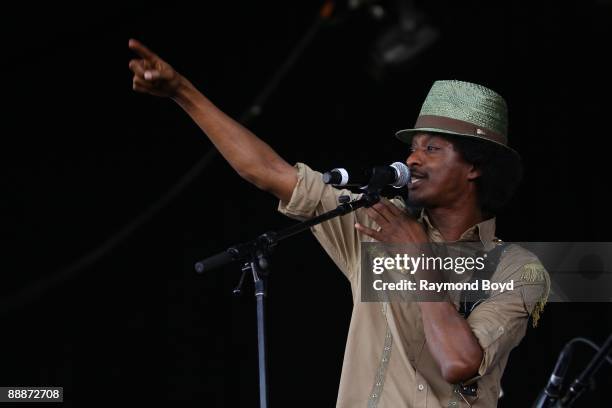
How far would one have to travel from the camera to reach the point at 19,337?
4582 millimetres

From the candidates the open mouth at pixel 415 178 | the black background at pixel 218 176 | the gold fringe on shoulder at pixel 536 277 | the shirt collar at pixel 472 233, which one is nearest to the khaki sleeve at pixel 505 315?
the gold fringe on shoulder at pixel 536 277

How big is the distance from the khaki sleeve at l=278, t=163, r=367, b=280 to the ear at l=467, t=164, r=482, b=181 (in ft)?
1.55

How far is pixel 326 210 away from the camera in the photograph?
2.92 meters

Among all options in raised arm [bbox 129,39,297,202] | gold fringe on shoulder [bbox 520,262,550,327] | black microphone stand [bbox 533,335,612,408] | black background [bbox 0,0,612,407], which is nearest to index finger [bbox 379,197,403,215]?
raised arm [bbox 129,39,297,202]

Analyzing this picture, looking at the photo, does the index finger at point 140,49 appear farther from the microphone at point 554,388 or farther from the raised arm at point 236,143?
the microphone at point 554,388

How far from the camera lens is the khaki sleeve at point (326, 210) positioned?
114 inches

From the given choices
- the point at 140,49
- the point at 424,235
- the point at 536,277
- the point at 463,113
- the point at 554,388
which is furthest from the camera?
the point at 463,113

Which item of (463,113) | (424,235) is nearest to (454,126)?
(463,113)

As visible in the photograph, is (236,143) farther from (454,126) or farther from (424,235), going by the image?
(454,126)

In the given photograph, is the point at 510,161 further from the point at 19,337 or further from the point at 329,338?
the point at 19,337

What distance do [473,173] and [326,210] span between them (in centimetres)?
66

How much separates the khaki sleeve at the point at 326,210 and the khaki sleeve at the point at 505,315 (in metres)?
0.43

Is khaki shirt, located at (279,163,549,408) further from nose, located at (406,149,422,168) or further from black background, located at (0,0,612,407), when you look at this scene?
black background, located at (0,0,612,407)

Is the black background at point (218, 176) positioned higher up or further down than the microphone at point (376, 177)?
higher up
